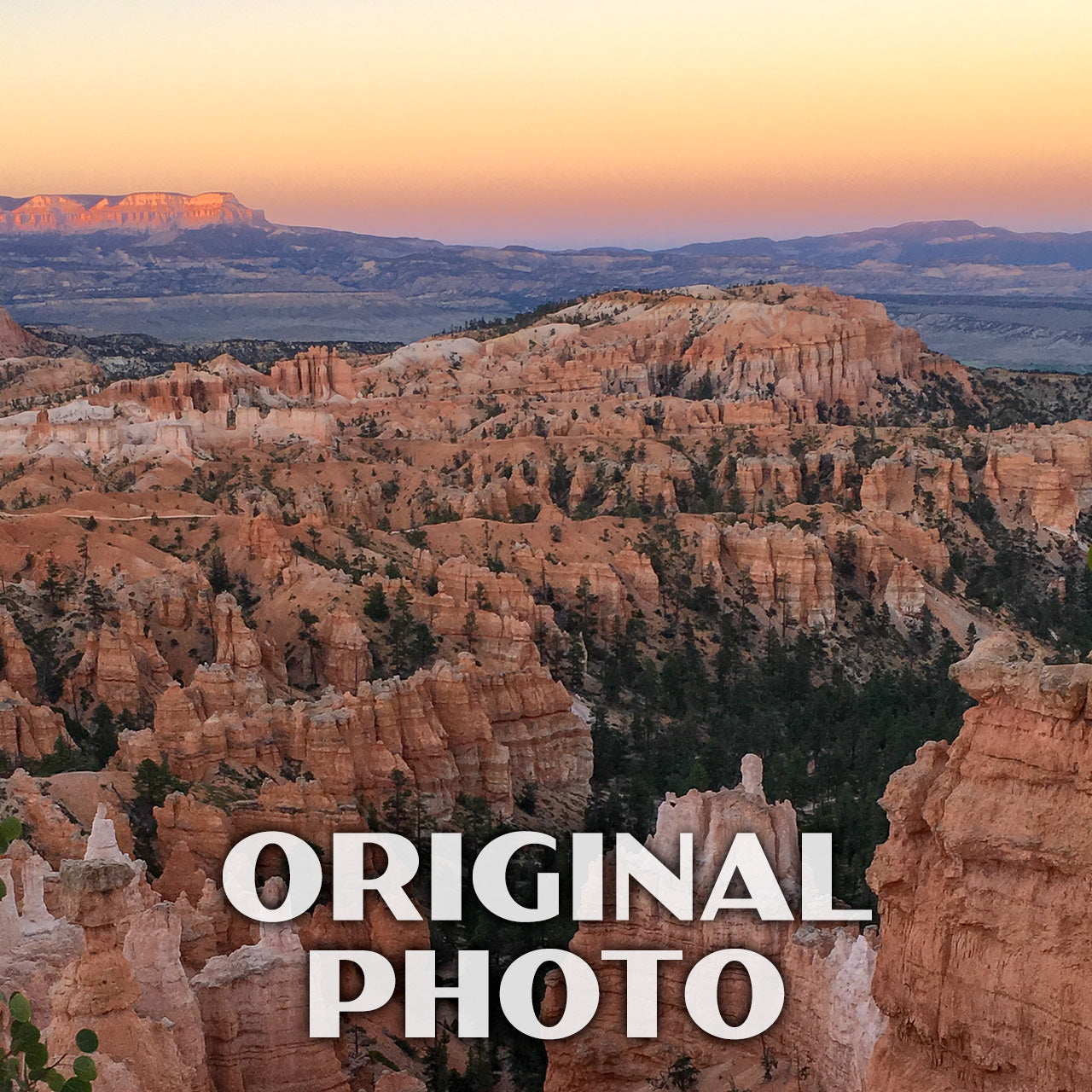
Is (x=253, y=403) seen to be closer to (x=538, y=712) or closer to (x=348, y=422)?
(x=348, y=422)

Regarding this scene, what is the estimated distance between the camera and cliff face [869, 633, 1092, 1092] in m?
11.8

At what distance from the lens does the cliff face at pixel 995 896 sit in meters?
11.8

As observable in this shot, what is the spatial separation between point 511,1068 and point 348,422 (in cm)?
7997

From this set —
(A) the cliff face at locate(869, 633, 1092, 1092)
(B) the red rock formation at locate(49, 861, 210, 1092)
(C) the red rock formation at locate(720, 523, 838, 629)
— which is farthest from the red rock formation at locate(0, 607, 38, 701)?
(A) the cliff face at locate(869, 633, 1092, 1092)

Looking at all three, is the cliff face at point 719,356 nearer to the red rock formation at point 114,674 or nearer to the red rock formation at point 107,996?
the red rock formation at point 114,674

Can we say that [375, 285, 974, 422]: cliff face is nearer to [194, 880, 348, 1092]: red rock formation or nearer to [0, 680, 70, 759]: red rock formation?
[0, 680, 70, 759]: red rock formation

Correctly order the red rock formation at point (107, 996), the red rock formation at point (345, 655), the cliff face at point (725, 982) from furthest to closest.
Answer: the red rock formation at point (345, 655) < the cliff face at point (725, 982) < the red rock formation at point (107, 996)

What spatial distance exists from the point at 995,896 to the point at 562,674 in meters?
40.2

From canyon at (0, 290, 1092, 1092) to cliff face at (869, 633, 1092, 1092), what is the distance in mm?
30

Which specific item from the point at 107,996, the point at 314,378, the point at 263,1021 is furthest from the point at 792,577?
the point at 314,378

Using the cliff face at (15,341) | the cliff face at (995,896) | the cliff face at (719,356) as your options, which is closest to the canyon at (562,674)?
the cliff face at (995,896)

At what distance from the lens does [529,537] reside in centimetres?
6316

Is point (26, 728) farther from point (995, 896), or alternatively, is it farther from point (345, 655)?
point (995, 896)

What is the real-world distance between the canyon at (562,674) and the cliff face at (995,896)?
3 centimetres
